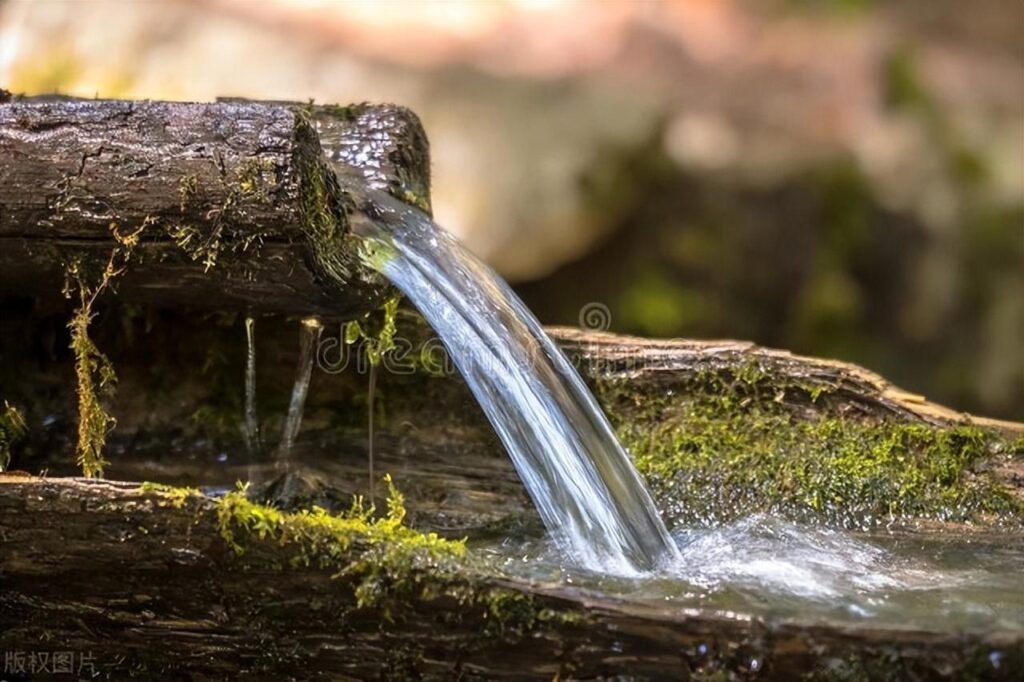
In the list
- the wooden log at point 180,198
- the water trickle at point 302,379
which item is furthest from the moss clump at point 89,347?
the water trickle at point 302,379

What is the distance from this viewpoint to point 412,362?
2988 mm

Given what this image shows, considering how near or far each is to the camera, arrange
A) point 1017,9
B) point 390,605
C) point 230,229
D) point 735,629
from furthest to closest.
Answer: point 1017,9, point 230,229, point 390,605, point 735,629

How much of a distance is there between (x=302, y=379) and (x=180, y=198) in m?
0.72

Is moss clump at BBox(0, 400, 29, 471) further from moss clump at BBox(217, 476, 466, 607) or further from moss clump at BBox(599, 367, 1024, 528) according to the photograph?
moss clump at BBox(599, 367, 1024, 528)

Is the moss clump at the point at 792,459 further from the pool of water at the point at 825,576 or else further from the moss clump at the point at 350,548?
the moss clump at the point at 350,548

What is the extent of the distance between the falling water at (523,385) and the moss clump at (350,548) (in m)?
0.55

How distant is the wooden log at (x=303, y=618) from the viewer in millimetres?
1771

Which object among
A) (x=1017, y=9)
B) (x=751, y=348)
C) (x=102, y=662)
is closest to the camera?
(x=102, y=662)

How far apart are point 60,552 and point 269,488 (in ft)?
2.61

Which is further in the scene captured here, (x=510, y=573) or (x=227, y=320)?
(x=227, y=320)

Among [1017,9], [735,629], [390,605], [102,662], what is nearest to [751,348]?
[735,629]

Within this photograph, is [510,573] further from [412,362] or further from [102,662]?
[412,362]

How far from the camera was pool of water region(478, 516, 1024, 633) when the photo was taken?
1.85 meters

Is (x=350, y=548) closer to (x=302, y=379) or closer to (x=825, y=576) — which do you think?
(x=302, y=379)
